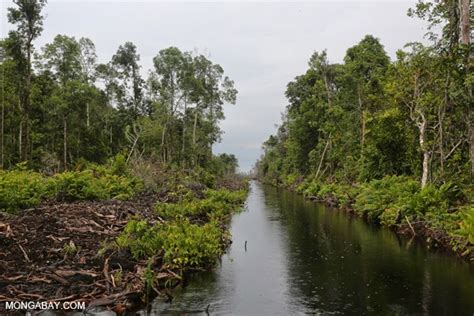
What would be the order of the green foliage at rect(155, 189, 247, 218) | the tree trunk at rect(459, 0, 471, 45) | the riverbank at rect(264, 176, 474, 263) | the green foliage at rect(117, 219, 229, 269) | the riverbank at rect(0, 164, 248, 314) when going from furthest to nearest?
the green foliage at rect(155, 189, 247, 218) < the tree trunk at rect(459, 0, 471, 45) < the riverbank at rect(264, 176, 474, 263) < the green foliage at rect(117, 219, 229, 269) < the riverbank at rect(0, 164, 248, 314)

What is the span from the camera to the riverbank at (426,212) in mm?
14352

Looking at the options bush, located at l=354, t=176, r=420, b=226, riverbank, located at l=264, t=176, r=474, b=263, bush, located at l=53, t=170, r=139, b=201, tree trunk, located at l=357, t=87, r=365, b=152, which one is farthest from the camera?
tree trunk, located at l=357, t=87, r=365, b=152

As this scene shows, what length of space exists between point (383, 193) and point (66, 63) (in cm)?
3526

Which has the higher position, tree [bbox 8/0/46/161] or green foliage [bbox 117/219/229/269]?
tree [bbox 8/0/46/161]

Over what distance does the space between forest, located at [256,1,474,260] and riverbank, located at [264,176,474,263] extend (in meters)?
0.04

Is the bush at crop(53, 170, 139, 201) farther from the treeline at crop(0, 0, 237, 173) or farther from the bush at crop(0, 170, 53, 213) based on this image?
the treeline at crop(0, 0, 237, 173)

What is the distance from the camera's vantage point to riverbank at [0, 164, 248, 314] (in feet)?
31.5

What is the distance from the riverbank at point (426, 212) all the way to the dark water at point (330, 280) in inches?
27.7

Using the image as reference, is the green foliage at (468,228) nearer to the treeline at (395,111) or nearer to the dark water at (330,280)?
the dark water at (330,280)

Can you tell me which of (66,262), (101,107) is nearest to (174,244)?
(66,262)

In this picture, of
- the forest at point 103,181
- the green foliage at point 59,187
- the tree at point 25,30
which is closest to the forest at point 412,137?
the forest at point 103,181

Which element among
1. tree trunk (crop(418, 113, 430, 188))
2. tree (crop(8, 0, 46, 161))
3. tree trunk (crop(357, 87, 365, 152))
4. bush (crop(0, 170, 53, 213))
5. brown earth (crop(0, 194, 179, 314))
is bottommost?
brown earth (crop(0, 194, 179, 314))

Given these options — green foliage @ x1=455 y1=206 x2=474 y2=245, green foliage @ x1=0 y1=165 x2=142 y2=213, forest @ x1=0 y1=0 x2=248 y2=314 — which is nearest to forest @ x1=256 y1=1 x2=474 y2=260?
green foliage @ x1=455 y1=206 x2=474 y2=245

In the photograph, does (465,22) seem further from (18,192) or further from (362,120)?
(18,192)
